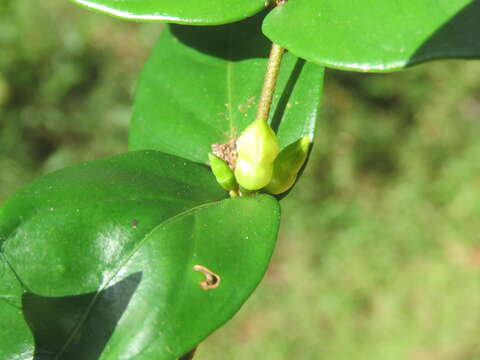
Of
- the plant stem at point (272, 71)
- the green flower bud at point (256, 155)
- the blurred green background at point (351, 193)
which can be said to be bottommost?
the blurred green background at point (351, 193)

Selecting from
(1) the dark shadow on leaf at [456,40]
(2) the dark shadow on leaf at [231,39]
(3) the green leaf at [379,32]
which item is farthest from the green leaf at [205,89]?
(1) the dark shadow on leaf at [456,40]

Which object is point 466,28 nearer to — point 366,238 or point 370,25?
point 370,25

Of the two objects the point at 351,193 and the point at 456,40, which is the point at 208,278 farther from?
the point at 351,193

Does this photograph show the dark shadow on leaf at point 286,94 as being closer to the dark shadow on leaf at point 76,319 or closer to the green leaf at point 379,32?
the green leaf at point 379,32

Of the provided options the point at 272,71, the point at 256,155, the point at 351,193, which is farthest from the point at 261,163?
the point at 351,193

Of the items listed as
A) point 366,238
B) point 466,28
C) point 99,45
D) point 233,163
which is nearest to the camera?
point 466,28

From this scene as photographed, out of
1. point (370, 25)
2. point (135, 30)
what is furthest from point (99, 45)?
point (370, 25)
